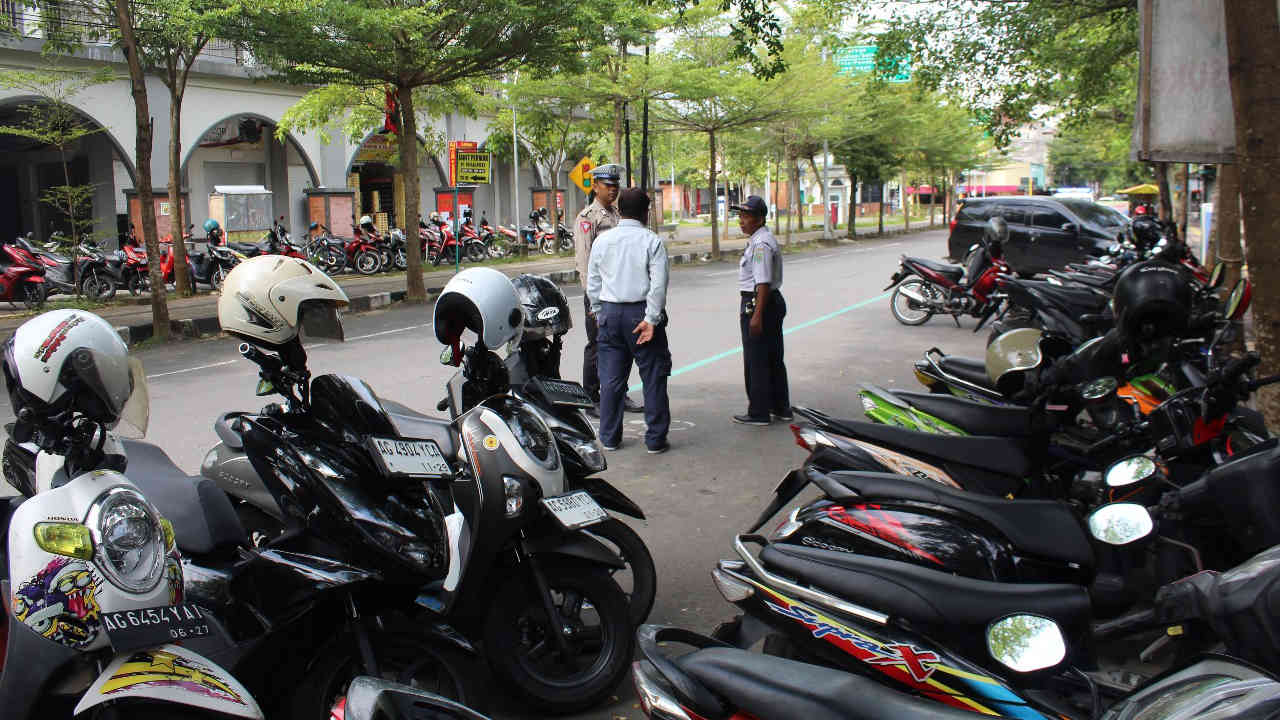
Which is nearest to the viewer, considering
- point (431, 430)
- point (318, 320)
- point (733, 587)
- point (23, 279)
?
point (733, 587)

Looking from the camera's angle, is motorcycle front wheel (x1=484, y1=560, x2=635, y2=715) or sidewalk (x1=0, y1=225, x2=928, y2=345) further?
sidewalk (x1=0, y1=225, x2=928, y2=345)

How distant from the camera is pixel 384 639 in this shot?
2771mm

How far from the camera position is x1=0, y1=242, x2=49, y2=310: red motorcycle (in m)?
15.1

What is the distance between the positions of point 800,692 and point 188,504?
1890 mm

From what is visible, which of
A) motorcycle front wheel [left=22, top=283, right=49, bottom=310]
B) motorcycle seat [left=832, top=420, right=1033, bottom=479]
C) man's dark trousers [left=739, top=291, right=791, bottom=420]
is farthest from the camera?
motorcycle front wheel [left=22, top=283, right=49, bottom=310]

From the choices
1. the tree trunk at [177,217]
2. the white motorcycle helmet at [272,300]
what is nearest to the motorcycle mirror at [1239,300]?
the white motorcycle helmet at [272,300]

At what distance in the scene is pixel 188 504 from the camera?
115 inches

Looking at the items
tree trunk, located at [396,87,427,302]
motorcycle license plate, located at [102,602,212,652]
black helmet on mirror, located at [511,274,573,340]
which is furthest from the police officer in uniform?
tree trunk, located at [396,87,427,302]

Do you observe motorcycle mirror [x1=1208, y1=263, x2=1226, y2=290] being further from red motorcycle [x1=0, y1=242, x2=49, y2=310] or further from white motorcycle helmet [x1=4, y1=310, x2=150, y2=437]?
red motorcycle [x1=0, y1=242, x2=49, y2=310]

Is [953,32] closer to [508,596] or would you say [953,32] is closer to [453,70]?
[453,70]

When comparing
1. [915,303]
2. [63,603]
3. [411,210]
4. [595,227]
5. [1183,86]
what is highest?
[1183,86]

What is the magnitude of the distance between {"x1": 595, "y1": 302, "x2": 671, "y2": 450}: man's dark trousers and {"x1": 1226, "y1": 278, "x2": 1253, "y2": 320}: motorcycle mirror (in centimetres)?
309

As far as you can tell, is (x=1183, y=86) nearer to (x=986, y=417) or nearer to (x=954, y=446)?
(x=986, y=417)

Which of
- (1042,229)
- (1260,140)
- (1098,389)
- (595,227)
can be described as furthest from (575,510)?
(1042,229)
